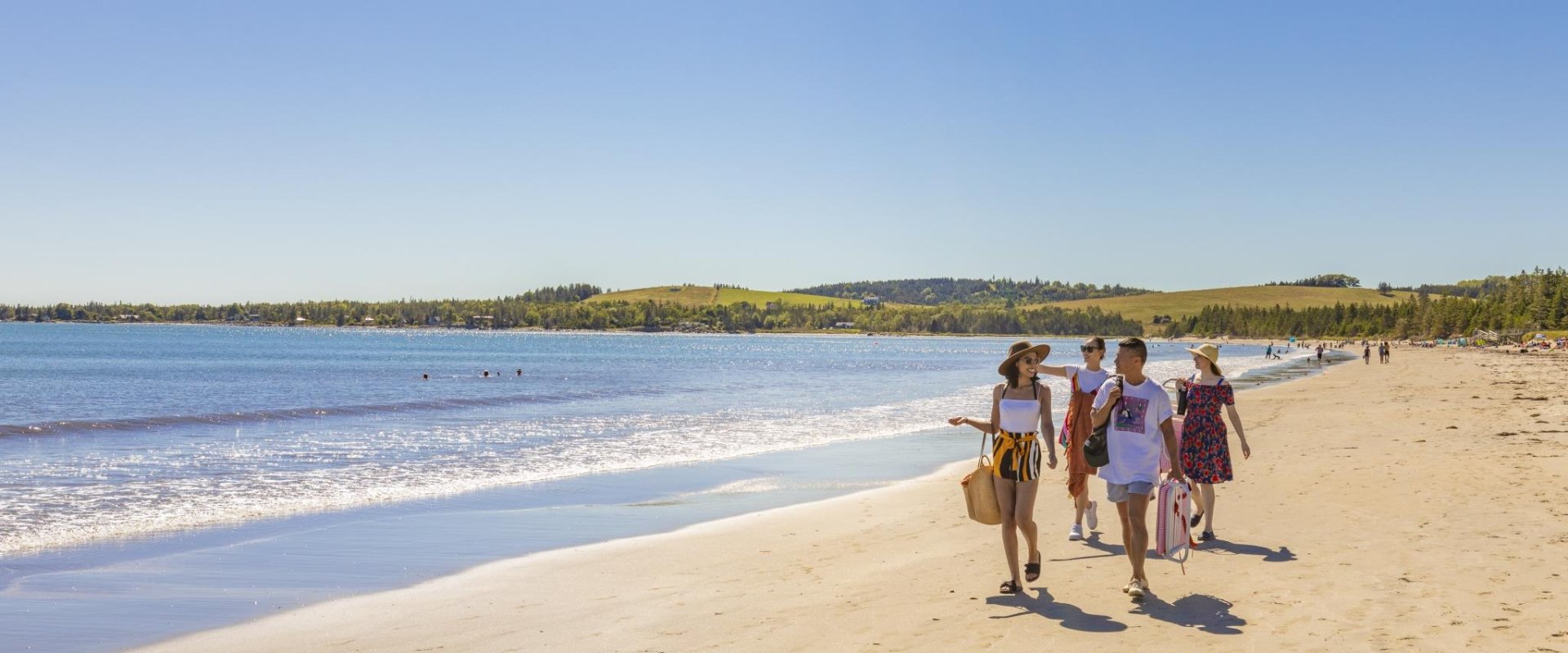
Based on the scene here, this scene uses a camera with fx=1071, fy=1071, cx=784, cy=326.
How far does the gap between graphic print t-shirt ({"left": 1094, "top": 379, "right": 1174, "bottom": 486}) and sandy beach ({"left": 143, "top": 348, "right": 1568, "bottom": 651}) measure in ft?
2.87

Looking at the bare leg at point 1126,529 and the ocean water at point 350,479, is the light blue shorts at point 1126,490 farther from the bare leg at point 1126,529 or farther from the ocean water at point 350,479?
the ocean water at point 350,479

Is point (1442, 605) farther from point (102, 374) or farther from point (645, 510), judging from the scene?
point (102, 374)

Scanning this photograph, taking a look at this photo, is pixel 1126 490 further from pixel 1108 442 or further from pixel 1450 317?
pixel 1450 317

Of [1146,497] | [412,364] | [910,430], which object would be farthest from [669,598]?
[412,364]

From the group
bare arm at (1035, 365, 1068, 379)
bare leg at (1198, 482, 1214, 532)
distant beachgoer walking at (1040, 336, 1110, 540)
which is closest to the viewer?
bare arm at (1035, 365, 1068, 379)

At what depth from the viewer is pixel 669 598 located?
7.87m

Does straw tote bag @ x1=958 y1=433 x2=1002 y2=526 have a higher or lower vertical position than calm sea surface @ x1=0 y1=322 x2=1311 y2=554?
higher

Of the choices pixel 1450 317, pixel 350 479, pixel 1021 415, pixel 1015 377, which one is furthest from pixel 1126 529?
pixel 1450 317

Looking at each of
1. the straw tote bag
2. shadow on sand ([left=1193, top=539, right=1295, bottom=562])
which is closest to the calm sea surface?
the straw tote bag

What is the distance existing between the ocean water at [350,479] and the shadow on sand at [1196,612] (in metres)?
5.77

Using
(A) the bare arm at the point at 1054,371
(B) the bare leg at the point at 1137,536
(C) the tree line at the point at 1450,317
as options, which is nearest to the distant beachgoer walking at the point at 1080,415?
(A) the bare arm at the point at 1054,371

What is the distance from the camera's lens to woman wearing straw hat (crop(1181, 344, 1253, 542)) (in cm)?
923

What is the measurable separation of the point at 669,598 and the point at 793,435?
15936 mm

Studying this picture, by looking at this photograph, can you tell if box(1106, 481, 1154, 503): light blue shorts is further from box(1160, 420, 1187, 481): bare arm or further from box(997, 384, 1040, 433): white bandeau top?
box(997, 384, 1040, 433): white bandeau top
